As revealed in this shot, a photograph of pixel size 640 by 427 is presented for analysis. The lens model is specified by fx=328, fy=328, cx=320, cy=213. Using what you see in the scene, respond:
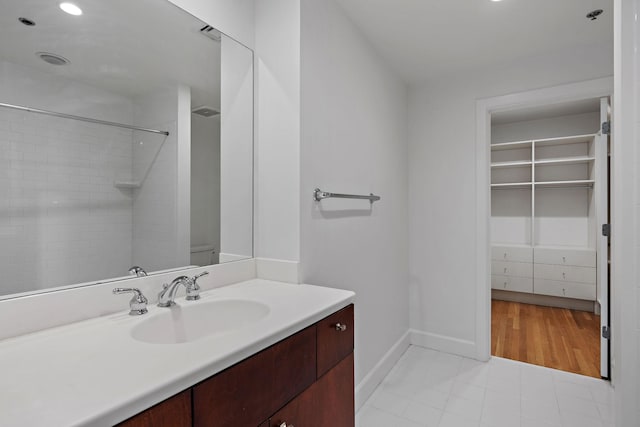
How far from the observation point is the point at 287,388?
94 cm

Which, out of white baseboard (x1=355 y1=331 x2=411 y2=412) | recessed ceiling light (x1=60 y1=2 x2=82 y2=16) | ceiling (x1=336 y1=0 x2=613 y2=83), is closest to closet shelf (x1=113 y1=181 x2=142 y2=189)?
recessed ceiling light (x1=60 y1=2 x2=82 y2=16)

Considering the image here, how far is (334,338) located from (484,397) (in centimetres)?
150

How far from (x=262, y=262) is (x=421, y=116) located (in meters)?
2.02

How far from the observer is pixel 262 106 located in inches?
64.2

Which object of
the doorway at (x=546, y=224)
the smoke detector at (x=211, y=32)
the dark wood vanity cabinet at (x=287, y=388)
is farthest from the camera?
the doorway at (x=546, y=224)

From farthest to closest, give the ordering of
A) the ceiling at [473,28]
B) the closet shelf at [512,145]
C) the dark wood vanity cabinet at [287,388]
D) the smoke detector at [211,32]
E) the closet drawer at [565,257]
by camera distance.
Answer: the closet shelf at [512,145] → the closet drawer at [565,257] → the ceiling at [473,28] → the smoke detector at [211,32] → the dark wood vanity cabinet at [287,388]

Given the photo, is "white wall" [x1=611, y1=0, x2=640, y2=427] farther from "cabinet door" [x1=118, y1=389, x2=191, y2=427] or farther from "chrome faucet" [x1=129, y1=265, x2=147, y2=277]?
"chrome faucet" [x1=129, y1=265, x2=147, y2=277]

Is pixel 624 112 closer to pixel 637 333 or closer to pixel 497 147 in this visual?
pixel 637 333

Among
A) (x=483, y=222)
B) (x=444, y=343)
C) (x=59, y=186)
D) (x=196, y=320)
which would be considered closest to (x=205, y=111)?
(x=59, y=186)

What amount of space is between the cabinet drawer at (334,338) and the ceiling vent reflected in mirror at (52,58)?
1157 mm

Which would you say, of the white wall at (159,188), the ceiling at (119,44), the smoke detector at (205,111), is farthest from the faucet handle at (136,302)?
the smoke detector at (205,111)

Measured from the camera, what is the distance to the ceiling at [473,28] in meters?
1.82

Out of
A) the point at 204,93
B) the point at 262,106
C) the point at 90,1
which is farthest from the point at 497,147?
the point at 90,1

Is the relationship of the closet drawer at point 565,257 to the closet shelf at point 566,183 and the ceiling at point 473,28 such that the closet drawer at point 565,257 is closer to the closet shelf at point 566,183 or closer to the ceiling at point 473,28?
the closet shelf at point 566,183
